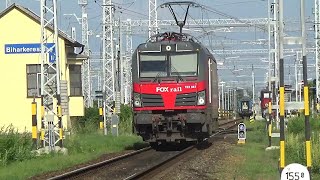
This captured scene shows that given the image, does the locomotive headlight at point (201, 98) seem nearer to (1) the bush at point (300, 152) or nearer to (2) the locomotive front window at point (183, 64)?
(2) the locomotive front window at point (183, 64)

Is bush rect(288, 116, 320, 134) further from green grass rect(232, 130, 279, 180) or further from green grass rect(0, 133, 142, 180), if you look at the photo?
green grass rect(0, 133, 142, 180)

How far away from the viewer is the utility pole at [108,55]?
38.6 metres

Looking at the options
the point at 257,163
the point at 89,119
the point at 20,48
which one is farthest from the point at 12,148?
the point at 89,119

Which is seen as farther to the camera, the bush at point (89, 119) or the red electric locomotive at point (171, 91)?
the bush at point (89, 119)

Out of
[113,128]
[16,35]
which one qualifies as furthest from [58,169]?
[16,35]

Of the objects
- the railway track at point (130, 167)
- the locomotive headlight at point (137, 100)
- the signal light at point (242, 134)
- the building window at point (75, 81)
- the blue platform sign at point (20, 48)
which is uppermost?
the blue platform sign at point (20, 48)

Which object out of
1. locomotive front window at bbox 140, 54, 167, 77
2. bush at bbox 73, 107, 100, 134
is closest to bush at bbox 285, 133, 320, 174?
locomotive front window at bbox 140, 54, 167, 77

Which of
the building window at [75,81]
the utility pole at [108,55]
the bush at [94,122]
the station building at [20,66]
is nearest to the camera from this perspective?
the bush at [94,122]

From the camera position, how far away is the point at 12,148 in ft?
69.2

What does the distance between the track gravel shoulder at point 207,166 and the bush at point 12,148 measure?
508 centimetres

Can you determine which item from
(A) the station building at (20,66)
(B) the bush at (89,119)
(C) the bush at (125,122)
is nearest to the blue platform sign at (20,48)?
(A) the station building at (20,66)

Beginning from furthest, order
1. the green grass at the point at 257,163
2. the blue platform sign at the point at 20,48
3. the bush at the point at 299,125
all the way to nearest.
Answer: the blue platform sign at the point at 20,48
the bush at the point at 299,125
the green grass at the point at 257,163

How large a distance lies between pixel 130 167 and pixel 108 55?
71.4 ft

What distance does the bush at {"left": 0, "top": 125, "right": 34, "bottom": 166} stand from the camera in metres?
20.6
